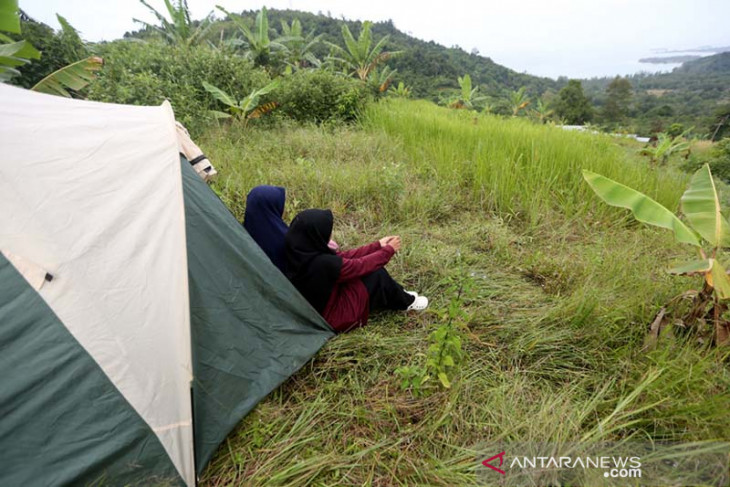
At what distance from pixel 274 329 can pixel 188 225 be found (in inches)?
27.0

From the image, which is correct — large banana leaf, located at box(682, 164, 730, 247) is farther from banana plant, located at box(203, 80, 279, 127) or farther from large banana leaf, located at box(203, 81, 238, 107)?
large banana leaf, located at box(203, 81, 238, 107)

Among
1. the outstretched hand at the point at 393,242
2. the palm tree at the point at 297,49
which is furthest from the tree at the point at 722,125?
the outstretched hand at the point at 393,242

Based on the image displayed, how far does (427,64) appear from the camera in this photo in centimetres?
2859

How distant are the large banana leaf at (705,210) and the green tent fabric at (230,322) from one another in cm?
226

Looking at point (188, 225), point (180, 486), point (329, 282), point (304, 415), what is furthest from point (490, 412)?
point (188, 225)

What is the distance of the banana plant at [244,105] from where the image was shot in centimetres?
511

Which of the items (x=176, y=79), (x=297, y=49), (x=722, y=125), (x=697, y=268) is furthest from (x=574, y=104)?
(x=697, y=268)

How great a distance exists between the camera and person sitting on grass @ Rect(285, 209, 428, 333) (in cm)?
199

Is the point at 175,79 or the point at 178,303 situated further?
the point at 175,79

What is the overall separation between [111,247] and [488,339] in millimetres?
1982

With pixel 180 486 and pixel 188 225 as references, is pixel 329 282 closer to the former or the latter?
pixel 188 225

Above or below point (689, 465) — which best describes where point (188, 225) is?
above

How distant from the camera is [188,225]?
1572 millimetres

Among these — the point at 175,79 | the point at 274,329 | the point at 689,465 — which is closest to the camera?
the point at 689,465
